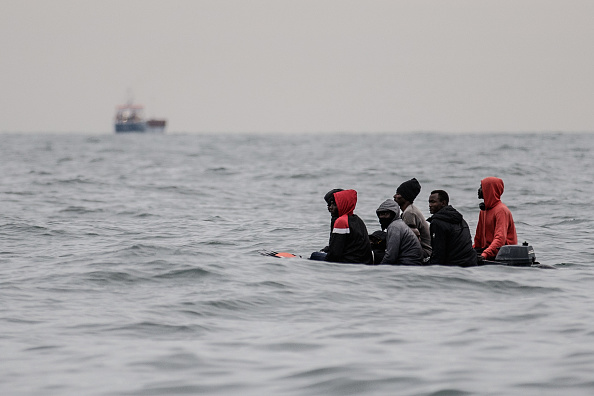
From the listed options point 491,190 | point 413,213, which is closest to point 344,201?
point 413,213

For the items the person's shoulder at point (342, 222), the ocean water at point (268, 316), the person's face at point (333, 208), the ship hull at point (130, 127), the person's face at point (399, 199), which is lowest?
the ocean water at point (268, 316)

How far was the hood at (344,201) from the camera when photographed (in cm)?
1093

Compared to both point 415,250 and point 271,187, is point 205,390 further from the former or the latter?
point 271,187

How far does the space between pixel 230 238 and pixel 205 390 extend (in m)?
10.7

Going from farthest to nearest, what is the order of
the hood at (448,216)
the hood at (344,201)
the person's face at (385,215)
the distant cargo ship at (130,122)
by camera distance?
1. the distant cargo ship at (130,122)
2. the person's face at (385,215)
3. the hood at (344,201)
4. the hood at (448,216)

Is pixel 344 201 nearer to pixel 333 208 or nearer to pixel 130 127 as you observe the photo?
pixel 333 208

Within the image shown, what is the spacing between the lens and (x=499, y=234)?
39.2ft

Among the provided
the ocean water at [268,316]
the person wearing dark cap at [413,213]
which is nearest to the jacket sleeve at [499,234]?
the ocean water at [268,316]

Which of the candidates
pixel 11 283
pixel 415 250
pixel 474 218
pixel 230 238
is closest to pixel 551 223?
pixel 474 218

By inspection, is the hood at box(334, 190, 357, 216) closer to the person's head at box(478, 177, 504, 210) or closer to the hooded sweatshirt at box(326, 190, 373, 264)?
the hooded sweatshirt at box(326, 190, 373, 264)

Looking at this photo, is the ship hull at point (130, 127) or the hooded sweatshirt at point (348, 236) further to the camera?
the ship hull at point (130, 127)

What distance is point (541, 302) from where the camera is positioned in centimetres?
942

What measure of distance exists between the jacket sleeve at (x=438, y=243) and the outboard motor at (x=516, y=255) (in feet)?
3.38

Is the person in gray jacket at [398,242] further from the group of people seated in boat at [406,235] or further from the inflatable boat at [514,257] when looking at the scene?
the inflatable boat at [514,257]
